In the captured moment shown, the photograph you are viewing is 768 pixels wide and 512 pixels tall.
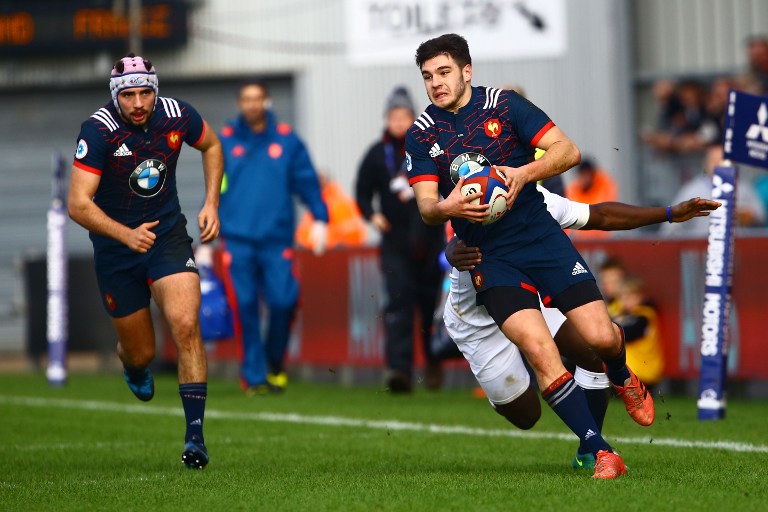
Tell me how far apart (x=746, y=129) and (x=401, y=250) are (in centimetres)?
411

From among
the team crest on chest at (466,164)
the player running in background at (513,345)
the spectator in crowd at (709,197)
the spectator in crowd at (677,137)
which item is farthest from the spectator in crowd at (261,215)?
the team crest on chest at (466,164)

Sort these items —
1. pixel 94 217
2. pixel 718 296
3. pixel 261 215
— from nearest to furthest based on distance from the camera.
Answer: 1. pixel 94 217
2. pixel 718 296
3. pixel 261 215

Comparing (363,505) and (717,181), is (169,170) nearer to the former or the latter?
(363,505)

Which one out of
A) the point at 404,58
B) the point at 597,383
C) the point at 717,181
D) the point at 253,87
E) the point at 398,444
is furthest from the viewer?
the point at 404,58

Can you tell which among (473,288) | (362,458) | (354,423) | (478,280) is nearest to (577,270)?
(478,280)

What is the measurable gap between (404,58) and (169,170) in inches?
598

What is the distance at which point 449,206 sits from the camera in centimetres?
711

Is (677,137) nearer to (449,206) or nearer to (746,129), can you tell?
(746,129)

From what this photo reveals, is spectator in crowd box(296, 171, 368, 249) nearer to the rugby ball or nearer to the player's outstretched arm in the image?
the player's outstretched arm

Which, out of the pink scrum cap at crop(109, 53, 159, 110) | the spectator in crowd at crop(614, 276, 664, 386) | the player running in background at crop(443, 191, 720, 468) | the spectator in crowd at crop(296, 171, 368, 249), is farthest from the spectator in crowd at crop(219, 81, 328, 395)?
the player running in background at crop(443, 191, 720, 468)

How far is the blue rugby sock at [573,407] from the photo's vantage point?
7.14 metres

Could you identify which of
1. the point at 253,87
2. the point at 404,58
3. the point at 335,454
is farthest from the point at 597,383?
the point at 404,58

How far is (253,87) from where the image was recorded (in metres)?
13.4

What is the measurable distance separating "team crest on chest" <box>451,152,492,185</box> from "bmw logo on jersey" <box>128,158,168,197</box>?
1.96m
